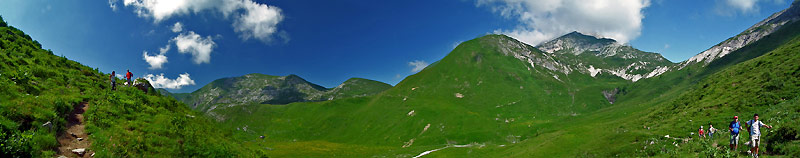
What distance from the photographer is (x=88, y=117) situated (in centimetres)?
1945

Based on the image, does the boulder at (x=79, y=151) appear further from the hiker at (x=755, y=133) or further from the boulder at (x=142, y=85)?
the hiker at (x=755, y=133)

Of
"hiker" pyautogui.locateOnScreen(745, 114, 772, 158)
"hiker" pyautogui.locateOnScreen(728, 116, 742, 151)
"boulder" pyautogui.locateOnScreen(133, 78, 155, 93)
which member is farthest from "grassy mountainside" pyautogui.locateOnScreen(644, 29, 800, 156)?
"boulder" pyautogui.locateOnScreen(133, 78, 155, 93)

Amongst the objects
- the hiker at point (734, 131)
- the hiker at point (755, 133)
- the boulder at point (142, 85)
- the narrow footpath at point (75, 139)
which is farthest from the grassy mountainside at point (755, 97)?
the boulder at point (142, 85)

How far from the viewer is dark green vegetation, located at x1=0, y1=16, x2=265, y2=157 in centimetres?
1549

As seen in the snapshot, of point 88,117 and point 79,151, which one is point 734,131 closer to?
point 79,151

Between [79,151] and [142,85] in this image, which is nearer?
[79,151]

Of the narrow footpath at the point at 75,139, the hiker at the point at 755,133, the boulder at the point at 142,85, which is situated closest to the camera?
the narrow footpath at the point at 75,139

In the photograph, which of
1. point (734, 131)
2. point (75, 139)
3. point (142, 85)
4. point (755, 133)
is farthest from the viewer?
point (142, 85)

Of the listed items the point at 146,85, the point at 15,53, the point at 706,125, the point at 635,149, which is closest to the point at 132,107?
the point at 15,53

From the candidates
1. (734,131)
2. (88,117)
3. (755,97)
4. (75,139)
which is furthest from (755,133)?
(755,97)

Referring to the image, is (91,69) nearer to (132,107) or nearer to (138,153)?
(132,107)

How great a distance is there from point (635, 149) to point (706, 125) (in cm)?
1453

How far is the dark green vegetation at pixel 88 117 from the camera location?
1549cm

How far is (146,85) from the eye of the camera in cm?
3425
